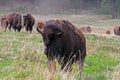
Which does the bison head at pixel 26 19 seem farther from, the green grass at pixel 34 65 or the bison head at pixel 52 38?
the bison head at pixel 52 38

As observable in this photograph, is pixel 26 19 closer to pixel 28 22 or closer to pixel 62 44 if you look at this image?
pixel 28 22

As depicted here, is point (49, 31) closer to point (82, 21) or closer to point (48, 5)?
point (82, 21)

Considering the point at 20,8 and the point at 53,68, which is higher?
the point at 53,68

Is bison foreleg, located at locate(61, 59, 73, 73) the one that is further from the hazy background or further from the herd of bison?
the hazy background

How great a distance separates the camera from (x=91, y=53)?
47.2 ft

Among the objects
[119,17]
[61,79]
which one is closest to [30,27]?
[61,79]

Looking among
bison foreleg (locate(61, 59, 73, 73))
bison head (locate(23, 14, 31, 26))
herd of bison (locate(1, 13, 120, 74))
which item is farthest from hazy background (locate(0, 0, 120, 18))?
bison foreleg (locate(61, 59, 73, 73))

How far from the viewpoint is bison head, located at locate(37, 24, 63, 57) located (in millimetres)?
8688

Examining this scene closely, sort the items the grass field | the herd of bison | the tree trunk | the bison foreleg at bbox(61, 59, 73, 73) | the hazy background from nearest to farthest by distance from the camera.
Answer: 1. the grass field
2. the bison foreleg at bbox(61, 59, 73, 73)
3. the herd of bison
4. the tree trunk
5. the hazy background

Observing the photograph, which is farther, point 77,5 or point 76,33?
point 77,5

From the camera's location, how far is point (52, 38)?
8773 mm

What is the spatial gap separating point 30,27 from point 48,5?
76724 millimetres

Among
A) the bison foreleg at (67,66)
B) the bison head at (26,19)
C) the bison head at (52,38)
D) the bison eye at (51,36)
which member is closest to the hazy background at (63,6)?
the bison head at (26,19)

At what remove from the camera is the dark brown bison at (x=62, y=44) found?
8.70 m
